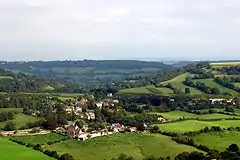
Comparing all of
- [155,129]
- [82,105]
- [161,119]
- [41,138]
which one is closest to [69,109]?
[82,105]

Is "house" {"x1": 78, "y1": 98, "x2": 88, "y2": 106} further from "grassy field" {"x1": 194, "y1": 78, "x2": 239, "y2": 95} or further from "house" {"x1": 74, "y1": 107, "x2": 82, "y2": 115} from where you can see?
"grassy field" {"x1": 194, "y1": 78, "x2": 239, "y2": 95}

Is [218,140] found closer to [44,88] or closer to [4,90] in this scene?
[4,90]

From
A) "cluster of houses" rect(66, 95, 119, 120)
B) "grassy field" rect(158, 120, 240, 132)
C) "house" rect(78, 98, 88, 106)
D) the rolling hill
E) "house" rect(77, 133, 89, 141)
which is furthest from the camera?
the rolling hill

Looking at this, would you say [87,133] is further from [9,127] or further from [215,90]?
[215,90]

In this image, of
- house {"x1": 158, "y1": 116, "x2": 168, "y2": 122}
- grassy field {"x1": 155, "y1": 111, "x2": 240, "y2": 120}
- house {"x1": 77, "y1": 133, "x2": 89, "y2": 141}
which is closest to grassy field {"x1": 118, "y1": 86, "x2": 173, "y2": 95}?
grassy field {"x1": 155, "y1": 111, "x2": 240, "y2": 120}

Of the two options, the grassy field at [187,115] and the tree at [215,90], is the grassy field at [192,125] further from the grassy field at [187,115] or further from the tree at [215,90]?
the tree at [215,90]

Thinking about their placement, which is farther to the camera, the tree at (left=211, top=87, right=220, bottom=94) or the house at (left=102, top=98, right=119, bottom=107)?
the tree at (left=211, top=87, right=220, bottom=94)
